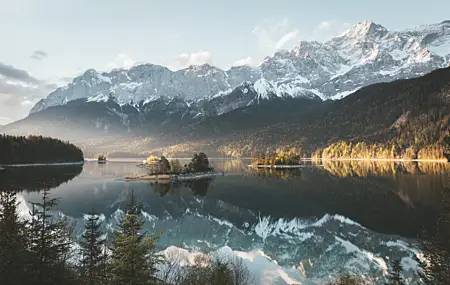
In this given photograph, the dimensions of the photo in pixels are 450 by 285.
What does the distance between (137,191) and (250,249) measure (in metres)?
57.3

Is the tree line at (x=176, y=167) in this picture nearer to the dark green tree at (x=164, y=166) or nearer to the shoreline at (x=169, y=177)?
the dark green tree at (x=164, y=166)

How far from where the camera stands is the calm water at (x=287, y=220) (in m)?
39.5

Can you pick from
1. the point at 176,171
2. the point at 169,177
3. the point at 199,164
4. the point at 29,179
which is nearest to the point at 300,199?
the point at 169,177

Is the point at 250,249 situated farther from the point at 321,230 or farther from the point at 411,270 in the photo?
the point at 411,270

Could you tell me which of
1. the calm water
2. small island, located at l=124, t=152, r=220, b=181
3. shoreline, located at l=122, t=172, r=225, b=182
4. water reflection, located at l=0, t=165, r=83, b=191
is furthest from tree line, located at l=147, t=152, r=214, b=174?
the calm water

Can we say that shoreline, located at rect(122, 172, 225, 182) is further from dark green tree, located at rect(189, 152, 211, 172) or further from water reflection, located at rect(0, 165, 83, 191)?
water reflection, located at rect(0, 165, 83, 191)

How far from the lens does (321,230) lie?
5391 centimetres

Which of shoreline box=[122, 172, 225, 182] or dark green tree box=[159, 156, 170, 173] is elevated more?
dark green tree box=[159, 156, 170, 173]

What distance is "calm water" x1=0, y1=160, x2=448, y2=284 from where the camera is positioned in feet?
129

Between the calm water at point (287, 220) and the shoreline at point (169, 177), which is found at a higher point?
the shoreline at point (169, 177)

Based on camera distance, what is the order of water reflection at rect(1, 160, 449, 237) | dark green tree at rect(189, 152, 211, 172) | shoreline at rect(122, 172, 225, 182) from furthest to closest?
dark green tree at rect(189, 152, 211, 172), shoreline at rect(122, 172, 225, 182), water reflection at rect(1, 160, 449, 237)

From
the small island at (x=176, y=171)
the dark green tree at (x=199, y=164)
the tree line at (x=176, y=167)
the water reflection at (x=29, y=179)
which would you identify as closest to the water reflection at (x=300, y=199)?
the water reflection at (x=29, y=179)

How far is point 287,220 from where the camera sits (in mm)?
60469

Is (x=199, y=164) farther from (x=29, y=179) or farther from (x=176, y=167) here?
(x=29, y=179)
